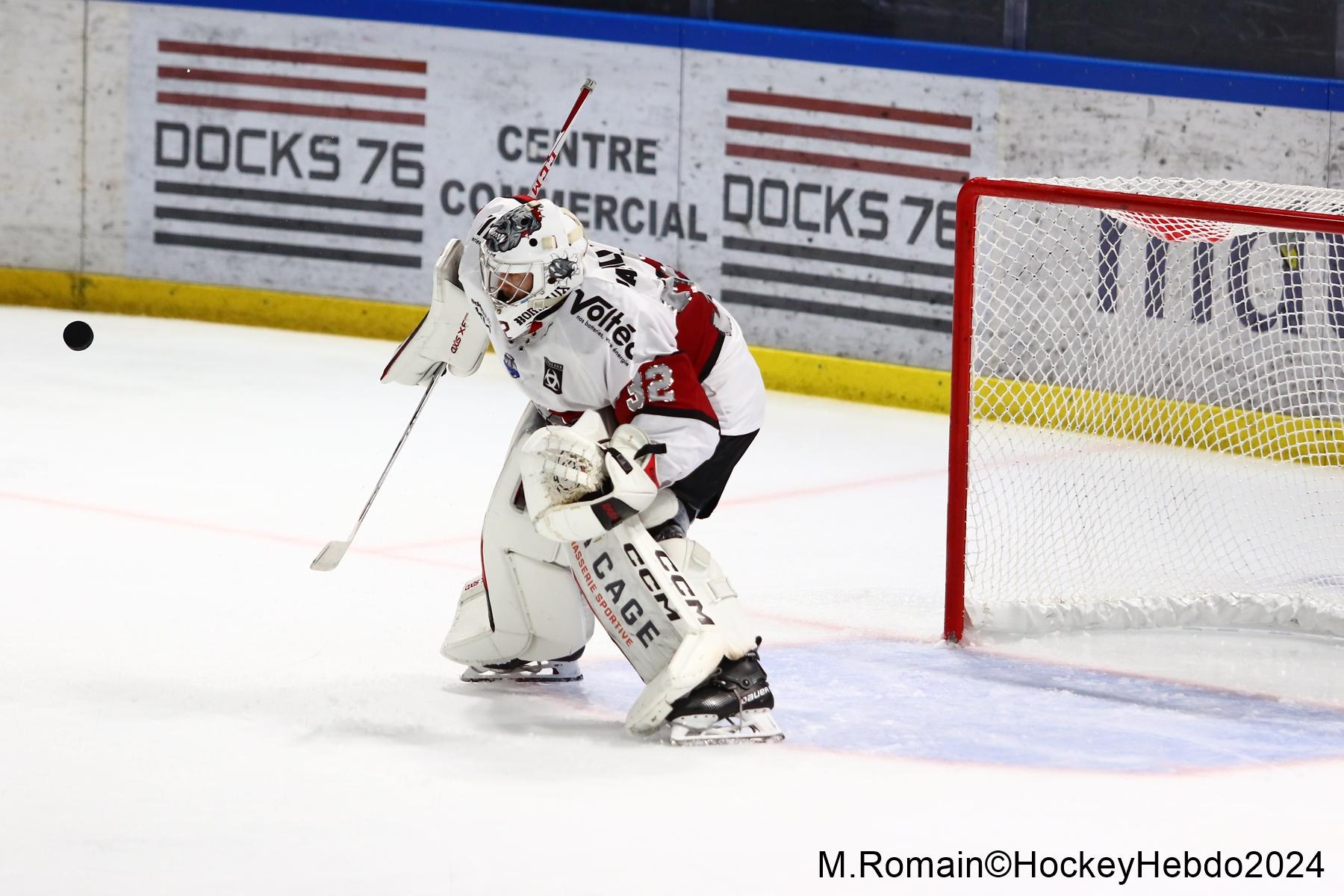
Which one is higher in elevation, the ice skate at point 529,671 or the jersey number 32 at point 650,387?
the jersey number 32 at point 650,387

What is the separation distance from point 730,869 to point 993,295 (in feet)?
12.4

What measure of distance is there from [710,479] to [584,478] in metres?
0.38

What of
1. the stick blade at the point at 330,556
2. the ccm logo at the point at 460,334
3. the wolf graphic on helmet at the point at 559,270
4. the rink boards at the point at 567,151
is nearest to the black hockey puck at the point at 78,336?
the stick blade at the point at 330,556

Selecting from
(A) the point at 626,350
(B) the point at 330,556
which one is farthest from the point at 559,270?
(B) the point at 330,556

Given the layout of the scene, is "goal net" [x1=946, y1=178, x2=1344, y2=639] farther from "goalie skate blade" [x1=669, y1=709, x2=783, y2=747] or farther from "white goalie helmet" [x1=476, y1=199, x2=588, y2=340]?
"white goalie helmet" [x1=476, y1=199, x2=588, y2=340]

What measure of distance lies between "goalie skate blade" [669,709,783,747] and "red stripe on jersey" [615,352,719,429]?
52 centimetres

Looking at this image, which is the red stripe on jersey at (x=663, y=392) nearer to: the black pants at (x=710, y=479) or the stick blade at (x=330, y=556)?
the black pants at (x=710, y=479)

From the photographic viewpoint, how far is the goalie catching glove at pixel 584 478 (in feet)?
11.1

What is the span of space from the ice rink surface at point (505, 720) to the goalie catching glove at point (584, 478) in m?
0.40

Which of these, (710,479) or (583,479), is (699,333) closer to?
(710,479)

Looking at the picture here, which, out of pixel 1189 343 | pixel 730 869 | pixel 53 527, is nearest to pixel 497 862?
pixel 730 869

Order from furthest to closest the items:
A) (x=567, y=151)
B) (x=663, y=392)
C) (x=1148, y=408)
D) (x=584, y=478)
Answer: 1. (x=567, y=151)
2. (x=1148, y=408)
3. (x=663, y=392)
4. (x=584, y=478)

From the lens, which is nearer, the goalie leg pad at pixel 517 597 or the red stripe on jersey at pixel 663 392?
the red stripe on jersey at pixel 663 392

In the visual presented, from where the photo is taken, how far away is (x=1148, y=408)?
5547mm
